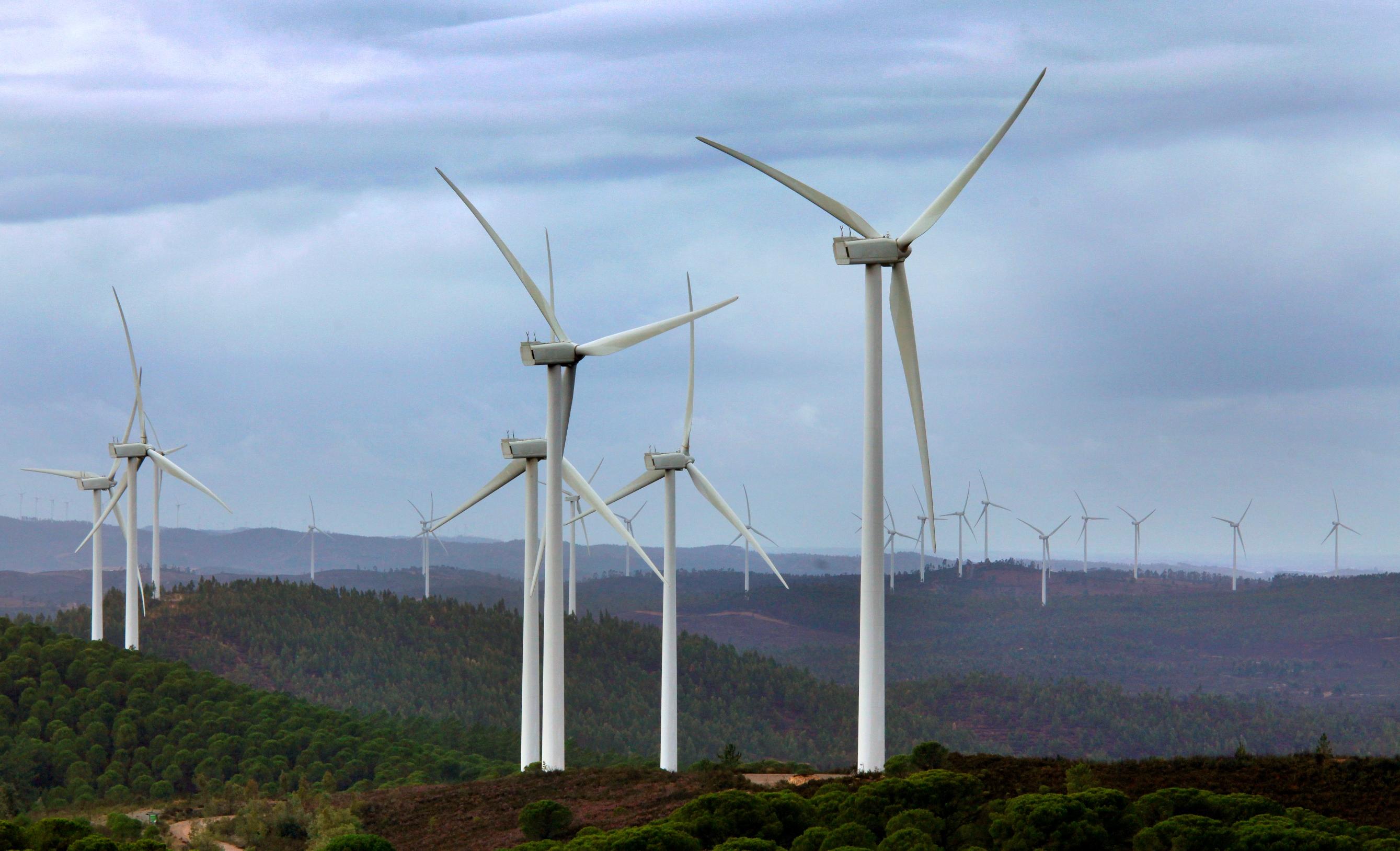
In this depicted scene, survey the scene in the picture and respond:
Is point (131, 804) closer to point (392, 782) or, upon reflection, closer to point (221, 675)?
point (392, 782)

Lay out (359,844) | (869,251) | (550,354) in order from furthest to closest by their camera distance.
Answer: (550,354) < (869,251) < (359,844)

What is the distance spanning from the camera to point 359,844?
122 ft

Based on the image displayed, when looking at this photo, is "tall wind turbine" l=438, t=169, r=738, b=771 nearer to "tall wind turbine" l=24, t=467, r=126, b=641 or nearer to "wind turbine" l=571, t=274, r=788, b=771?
"wind turbine" l=571, t=274, r=788, b=771

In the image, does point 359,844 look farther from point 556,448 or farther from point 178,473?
point 178,473

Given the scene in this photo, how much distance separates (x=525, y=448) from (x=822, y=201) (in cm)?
2212

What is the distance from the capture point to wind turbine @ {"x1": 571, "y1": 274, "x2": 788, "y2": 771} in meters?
63.6

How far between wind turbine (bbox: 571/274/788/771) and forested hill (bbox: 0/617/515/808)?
30.3ft

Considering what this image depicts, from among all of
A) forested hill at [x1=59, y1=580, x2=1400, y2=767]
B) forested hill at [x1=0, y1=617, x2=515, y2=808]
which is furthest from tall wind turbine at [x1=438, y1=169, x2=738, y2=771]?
forested hill at [x1=59, y1=580, x2=1400, y2=767]

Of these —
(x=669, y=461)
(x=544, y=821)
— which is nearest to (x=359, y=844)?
(x=544, y=821)

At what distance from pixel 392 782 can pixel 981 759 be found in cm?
3385

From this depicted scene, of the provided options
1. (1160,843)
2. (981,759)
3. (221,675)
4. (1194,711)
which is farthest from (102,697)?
(1194,711)

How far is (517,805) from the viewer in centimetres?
4431

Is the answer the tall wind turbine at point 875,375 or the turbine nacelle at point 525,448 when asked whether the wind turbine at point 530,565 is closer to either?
the turbine nacelle at point 525,448

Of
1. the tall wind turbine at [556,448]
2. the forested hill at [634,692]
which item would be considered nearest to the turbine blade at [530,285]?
the tall wind turbine at [556,448]
